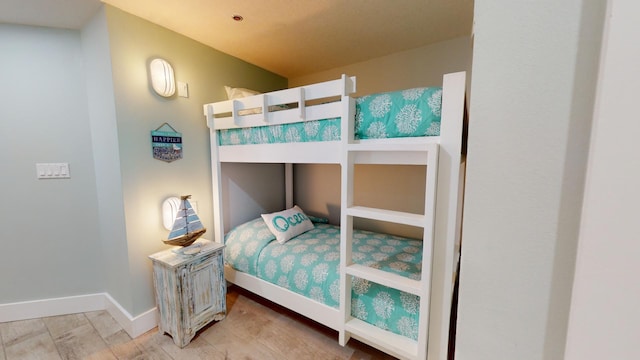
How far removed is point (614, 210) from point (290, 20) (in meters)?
2.01

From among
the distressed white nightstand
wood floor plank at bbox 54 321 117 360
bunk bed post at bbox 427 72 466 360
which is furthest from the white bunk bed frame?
wood floor plank at bbox 54 321 117 360

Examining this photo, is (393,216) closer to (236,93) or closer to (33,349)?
(236,93)

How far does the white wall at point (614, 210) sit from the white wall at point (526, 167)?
0.15ft

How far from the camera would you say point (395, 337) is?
1326 mm

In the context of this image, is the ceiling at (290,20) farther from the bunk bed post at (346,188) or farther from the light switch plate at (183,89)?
the bunk bed post at (346,188)

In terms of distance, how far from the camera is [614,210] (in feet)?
1.22

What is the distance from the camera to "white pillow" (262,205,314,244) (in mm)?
2193

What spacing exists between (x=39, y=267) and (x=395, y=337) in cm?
277

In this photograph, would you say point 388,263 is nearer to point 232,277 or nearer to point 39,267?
point 232,277

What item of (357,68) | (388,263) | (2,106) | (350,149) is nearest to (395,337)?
(388,263)

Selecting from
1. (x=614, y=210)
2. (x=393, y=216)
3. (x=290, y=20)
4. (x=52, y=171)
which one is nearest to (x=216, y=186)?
(x=52, y=171)

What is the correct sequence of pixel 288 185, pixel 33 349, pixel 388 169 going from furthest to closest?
pixel 288 185
pixel 388 169
pixel 33 349

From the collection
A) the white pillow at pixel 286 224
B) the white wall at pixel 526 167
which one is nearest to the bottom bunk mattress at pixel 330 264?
the white pillow at pixel 286 224

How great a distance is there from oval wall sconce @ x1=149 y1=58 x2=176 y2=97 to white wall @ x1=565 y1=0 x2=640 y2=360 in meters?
2.28
